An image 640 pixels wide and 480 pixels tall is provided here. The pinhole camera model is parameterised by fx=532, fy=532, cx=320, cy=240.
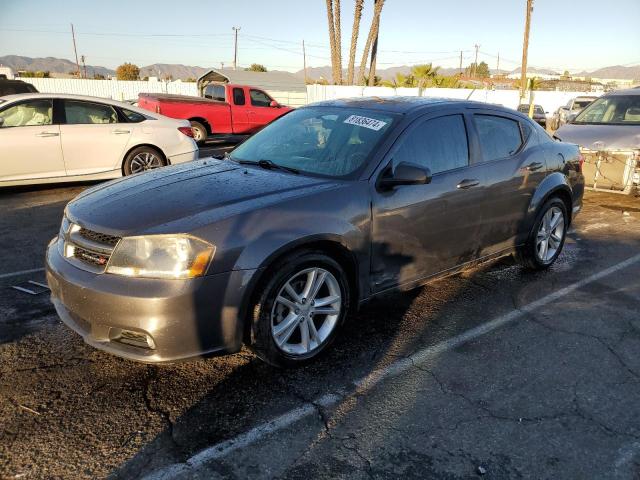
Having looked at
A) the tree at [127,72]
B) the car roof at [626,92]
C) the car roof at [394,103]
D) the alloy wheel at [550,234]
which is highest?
the tree at [127,72]

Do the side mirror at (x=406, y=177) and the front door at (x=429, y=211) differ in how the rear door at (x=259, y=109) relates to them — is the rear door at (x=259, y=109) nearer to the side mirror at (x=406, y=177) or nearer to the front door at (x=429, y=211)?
the front door at (x=429, y=211)

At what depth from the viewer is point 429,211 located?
12.6 feet

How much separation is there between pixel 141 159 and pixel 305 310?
644cm

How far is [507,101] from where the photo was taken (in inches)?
1412

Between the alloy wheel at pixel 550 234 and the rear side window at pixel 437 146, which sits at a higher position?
the rear side window at pixel 437 146

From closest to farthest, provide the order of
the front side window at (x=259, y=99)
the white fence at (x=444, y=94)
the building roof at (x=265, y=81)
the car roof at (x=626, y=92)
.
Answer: the car roof at (x=626, y=92), the front side window at (x=259, y=99), the white fence at (x=444, y=94), the building roof at (x=265, y=81)

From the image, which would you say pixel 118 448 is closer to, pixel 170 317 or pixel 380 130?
pixel 170 317

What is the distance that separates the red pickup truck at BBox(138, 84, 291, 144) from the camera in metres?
15.3

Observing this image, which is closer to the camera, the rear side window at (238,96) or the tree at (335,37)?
the rear side window at (238,96)

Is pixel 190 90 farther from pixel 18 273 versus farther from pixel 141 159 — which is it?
pixel 18 273

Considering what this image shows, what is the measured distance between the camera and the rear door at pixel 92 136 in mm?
8163

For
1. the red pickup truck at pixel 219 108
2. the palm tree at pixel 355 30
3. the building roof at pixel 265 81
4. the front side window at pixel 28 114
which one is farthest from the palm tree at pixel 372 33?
the front side window at pixel 28 114

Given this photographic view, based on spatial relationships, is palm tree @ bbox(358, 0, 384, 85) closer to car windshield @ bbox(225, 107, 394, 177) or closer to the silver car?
the silver car

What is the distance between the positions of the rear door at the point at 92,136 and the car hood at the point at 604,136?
7531mm
